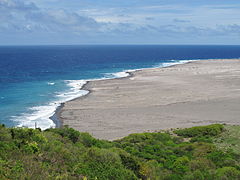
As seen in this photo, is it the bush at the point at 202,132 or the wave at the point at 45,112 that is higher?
the wave at the point at 45,112

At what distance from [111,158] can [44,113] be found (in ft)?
98.7

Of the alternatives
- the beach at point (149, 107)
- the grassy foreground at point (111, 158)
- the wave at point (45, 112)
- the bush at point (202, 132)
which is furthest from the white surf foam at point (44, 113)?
the bush at point (202, 132)

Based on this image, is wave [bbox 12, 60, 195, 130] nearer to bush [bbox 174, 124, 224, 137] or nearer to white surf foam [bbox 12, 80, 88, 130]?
white surf foam [bbox 12, 80, 88, 130]

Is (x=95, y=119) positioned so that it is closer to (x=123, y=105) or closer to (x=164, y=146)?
(x=123, y=105)

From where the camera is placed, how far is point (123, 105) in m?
46.2

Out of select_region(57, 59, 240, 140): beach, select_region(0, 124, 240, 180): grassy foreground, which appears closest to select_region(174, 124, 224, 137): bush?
select_region(0, 124, 240, 180): grassy foreground

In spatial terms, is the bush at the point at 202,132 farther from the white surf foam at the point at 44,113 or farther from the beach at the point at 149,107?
the white surf foam at the point at 44,113

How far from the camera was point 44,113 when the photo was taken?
1651 inches

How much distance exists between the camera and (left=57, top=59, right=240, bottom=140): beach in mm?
35969

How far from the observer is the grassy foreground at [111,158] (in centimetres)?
1127

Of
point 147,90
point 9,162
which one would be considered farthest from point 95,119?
point 9,162

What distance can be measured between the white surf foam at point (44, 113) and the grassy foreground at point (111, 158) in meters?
14.1

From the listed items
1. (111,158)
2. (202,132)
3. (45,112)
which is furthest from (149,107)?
(111,158)

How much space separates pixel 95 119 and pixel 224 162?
2343cm
